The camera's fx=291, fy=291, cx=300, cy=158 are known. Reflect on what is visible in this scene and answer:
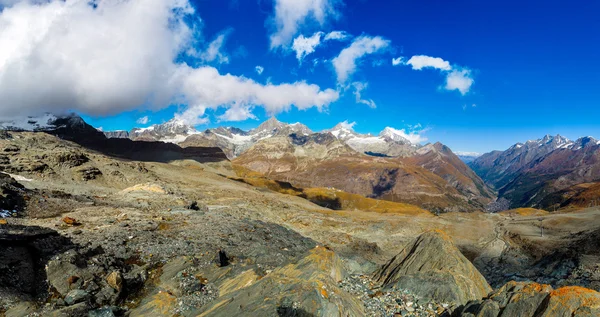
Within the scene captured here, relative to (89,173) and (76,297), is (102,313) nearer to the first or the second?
(76,297)

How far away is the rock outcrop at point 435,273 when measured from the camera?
1591 centimetres

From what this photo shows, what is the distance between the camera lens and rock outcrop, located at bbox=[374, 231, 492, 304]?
15906 millimetres

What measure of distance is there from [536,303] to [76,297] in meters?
21.0

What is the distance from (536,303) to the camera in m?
11.8

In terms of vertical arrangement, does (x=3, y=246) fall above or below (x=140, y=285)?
above

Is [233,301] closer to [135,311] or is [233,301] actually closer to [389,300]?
[135,311]

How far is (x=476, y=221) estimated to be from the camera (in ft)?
362

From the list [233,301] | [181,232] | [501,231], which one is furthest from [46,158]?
[501,231]

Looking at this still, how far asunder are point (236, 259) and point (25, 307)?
40.2 feet

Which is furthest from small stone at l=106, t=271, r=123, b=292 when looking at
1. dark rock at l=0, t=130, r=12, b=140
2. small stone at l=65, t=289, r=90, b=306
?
dark rock at l=0, t=130, r=12, b=140

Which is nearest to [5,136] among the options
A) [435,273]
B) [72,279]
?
[72,279]

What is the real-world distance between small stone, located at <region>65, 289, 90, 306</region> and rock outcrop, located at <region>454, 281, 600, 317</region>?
1832cm

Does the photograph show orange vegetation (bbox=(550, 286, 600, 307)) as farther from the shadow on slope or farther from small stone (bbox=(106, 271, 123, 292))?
the shadow on slope

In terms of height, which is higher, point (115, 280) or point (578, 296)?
point (115, 280)
